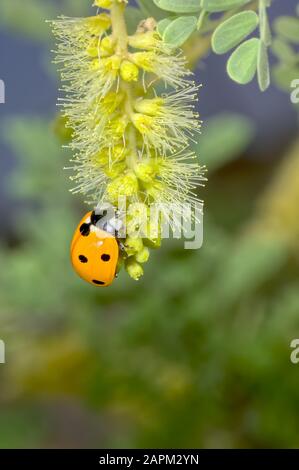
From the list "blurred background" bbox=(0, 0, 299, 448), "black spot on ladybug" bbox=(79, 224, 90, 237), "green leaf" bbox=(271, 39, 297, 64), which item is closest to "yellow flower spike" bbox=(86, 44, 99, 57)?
"black spot on ladybug" bbox=(79, 224, 90, 237)

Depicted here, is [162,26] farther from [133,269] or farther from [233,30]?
[133,269]

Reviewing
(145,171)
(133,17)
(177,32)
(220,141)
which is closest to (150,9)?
(133,17)

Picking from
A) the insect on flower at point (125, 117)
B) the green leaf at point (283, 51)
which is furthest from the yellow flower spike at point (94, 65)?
→ the green leaf at point (283, 51)

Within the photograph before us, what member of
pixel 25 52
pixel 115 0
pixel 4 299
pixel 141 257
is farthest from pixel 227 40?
pixel 25 52

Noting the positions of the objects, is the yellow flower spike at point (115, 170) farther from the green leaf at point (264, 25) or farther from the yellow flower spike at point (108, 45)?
the green leaf at point (264, 25)

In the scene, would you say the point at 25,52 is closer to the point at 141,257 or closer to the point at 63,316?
the point at 63,316
